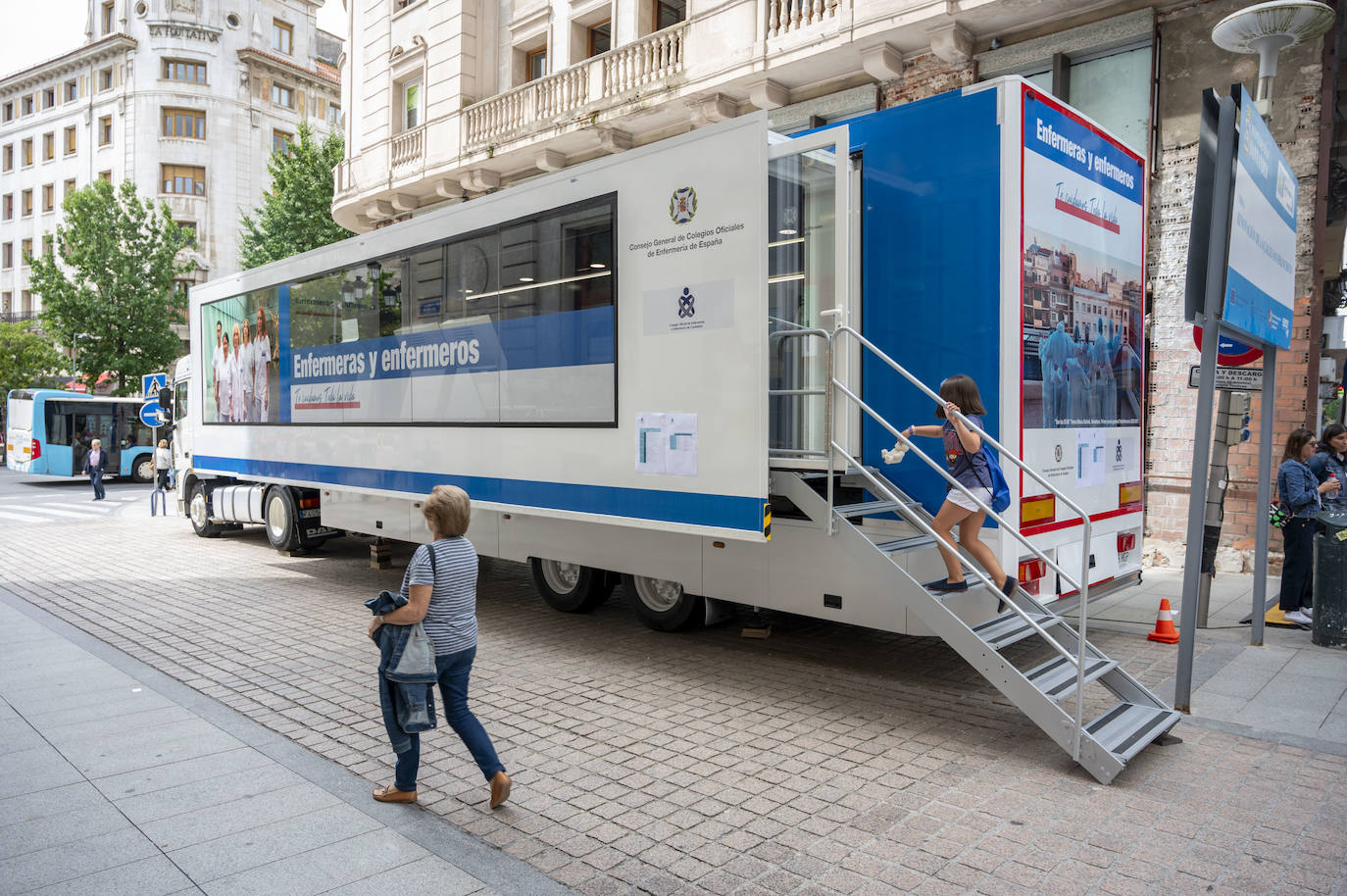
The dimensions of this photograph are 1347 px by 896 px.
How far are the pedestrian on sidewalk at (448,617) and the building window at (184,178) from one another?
172ft

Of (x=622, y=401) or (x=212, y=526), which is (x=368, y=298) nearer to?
(x=622, y=401)

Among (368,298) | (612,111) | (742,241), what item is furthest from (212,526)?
(742,241)

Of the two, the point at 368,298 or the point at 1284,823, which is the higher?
the point at 368,298

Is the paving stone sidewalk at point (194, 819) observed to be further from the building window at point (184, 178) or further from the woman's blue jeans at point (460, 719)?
the building window at point (184, 178)

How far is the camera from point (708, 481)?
19.1 ft

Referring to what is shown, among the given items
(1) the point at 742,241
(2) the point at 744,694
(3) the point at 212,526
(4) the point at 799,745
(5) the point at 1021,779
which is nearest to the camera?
(5) the point at 1021,779

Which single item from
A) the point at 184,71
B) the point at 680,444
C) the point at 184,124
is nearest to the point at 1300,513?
the point at 680,444

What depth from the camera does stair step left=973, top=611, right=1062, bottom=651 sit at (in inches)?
200

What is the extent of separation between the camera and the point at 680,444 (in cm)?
602

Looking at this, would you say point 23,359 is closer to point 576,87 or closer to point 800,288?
point 576,87

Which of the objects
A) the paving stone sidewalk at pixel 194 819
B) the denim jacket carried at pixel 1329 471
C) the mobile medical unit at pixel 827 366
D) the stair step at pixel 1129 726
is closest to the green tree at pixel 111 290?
the mobile medical unit at pixel 827 366

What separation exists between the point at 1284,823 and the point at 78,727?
20.2ft

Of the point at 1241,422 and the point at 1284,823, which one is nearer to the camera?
the point at 1284,823

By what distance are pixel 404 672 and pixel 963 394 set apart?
334cm
